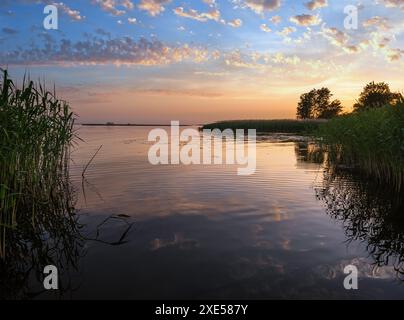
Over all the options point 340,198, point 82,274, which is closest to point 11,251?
point 82,274

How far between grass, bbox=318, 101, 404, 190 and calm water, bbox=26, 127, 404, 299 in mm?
1314

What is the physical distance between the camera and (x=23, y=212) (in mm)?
9672

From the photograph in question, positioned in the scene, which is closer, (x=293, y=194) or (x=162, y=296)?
(x=162, y=296)

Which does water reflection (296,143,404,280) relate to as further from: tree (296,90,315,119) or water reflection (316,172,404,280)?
tree (296,90,315,119)

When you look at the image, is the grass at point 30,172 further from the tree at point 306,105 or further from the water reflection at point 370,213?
the tree at point 306,105

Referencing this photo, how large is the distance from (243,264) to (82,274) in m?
3.25

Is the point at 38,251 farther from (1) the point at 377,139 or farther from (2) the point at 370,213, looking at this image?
(1) the point at 377,139

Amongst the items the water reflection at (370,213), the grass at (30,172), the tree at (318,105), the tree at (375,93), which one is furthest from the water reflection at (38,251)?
the tree at (318,105)

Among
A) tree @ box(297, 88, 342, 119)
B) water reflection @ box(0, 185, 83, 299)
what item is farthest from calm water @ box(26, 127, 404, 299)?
tree @ box(297, 88, 342, 119)
